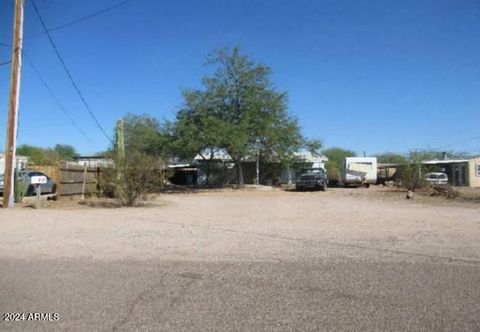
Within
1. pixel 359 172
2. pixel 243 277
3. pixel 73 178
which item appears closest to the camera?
pixel 243 277

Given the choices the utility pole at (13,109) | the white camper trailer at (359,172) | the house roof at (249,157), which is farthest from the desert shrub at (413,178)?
the utility pole at (13,109)

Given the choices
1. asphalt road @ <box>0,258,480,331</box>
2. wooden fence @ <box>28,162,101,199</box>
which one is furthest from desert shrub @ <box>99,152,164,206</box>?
asphalt road @ <box>0,258,480,331</box>

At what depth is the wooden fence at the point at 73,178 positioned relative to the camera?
1027 inches

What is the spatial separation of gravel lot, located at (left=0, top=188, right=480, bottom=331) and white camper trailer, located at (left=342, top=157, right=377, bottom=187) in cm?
3565

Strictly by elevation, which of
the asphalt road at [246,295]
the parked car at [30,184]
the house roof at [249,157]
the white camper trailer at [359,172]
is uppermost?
the house roof at [249,157]

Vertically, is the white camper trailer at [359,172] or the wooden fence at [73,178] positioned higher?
the white camper trailer at [359,172]

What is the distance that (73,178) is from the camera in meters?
27.4

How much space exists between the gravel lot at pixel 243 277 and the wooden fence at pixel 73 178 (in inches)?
483

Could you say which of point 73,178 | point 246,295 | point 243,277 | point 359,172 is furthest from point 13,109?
point 359,172

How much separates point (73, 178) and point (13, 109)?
703 cm

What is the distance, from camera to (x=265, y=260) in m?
9.09

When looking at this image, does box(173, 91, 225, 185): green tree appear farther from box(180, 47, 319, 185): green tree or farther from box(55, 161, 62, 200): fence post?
box(55, 161, 62, 200): fence post

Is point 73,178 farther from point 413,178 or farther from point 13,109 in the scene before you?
point 413,178

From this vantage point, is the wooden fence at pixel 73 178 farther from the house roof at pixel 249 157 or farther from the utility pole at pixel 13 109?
the house roof at pixel 249 157
